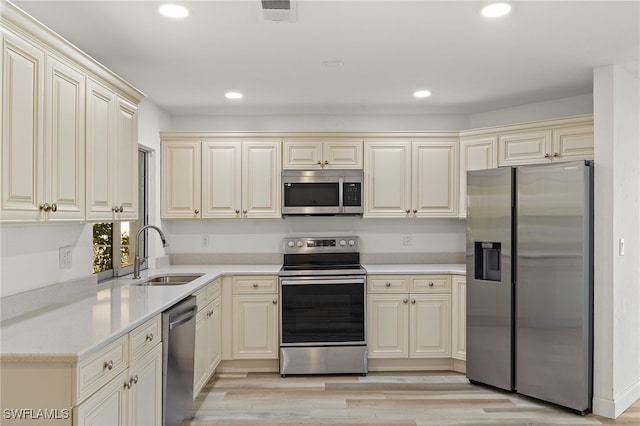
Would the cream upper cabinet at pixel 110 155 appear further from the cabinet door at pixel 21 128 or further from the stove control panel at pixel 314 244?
the stove control panel at pixel 314 244

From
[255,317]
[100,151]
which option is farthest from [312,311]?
[100,151]

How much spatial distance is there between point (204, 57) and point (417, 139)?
2.19m

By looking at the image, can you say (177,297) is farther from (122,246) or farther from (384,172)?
(384,172)

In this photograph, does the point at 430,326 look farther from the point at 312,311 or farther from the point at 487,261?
the point at 312,311

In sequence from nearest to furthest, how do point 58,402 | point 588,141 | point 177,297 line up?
point 58,402 → point 177,297 → point 588,141

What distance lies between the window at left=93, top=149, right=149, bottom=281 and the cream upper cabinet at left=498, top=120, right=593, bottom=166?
324 cm

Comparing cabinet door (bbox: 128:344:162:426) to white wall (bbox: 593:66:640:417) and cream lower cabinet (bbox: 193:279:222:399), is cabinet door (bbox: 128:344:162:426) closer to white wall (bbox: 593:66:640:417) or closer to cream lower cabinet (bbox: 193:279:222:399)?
cream lower cabinet (bbox: 193:279:222:399)

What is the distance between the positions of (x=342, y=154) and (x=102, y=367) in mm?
2989

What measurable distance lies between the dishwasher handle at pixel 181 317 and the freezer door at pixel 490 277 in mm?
2222

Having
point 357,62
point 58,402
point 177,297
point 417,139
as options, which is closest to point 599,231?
point 417,139

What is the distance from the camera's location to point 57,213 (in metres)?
2.10

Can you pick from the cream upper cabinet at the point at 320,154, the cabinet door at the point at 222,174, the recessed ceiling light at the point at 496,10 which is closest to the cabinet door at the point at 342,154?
the cream upper cabinet at the point at 320,154

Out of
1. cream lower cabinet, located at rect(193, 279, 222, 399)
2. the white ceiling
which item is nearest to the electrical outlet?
cream lower cabinet, located at rect(193, 279, 222, 399)

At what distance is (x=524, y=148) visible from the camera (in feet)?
12.9
